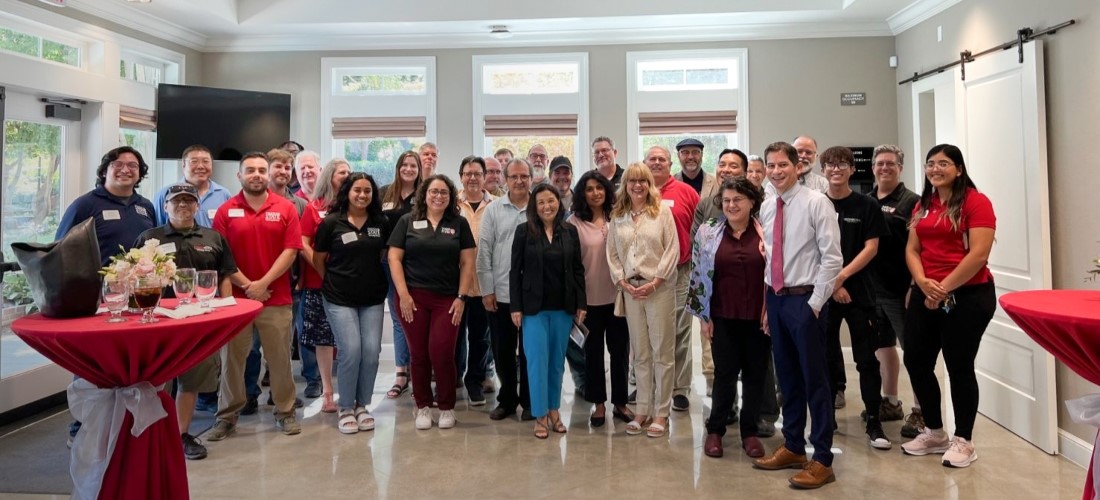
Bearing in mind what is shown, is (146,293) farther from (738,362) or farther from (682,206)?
(682,206)

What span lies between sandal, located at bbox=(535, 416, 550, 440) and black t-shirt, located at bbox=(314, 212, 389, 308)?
1210 mm

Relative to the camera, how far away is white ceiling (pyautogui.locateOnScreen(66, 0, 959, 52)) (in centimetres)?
530

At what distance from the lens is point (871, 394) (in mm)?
3457

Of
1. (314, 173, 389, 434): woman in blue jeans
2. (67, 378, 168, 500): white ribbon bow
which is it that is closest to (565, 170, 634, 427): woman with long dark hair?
(314, 173, 389, 434): woman in blue jeans

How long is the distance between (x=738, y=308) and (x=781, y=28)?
372 cm

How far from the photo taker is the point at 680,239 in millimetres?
3764

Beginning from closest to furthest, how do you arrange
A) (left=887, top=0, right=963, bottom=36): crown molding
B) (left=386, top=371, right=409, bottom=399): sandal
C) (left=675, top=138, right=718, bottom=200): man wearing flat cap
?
(left=675, top=138, right=718, bottom=200): man wearing flat cap, (left=386, top=371, right=409, bottom=399): sandal, (left=887, top=0, right=963, bottom=36): crown molding

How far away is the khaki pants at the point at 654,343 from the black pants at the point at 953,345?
1.24 m

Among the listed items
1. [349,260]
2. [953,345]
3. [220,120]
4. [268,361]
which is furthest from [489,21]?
[953,345]

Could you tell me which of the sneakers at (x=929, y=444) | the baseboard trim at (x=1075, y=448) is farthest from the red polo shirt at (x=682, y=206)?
the baseboard trim at (x=1075, y=448)

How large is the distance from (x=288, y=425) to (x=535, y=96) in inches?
147

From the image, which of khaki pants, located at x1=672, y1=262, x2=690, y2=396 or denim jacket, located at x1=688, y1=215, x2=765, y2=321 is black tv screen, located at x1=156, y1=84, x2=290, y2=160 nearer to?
khaki pants, located at x1=672, y1=262, x2=690, y2=396

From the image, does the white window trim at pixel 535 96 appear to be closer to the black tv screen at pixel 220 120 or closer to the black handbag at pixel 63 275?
the black tv screen at pixel 220 120

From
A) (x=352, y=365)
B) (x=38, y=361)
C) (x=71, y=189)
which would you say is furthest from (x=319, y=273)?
(x=71, y=189)
